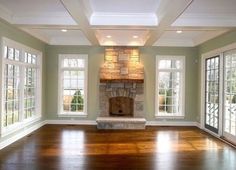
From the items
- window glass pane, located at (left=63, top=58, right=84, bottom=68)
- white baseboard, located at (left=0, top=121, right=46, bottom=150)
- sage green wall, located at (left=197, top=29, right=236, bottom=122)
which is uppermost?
sage green wall, located at (left=197, top=29, right=236, bottom=122)

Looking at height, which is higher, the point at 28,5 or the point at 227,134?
the point at 28,5

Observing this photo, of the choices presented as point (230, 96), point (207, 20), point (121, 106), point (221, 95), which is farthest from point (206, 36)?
point (121, 106)

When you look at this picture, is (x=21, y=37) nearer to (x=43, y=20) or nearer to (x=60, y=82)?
(x=43, y=20)

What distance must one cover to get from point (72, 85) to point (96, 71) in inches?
38.1

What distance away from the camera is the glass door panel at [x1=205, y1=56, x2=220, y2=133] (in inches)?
286

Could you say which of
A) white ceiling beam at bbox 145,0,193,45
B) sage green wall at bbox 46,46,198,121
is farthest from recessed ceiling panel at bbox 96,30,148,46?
white ceiling beam at bbox 145,0,193,45

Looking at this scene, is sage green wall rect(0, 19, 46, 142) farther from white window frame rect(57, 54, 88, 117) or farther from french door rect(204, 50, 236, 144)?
french door rect(204, 50, 236, 144)

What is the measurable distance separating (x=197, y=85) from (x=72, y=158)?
17.9 feet

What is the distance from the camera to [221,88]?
6.87 meters

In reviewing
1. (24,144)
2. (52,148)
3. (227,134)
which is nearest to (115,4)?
(52,148)

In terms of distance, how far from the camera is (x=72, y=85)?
8922mm

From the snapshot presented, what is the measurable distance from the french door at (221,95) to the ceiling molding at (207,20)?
107 centimetres

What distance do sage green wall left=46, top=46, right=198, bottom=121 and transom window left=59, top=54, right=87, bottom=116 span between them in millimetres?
171

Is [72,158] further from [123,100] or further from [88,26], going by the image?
[123,100]
